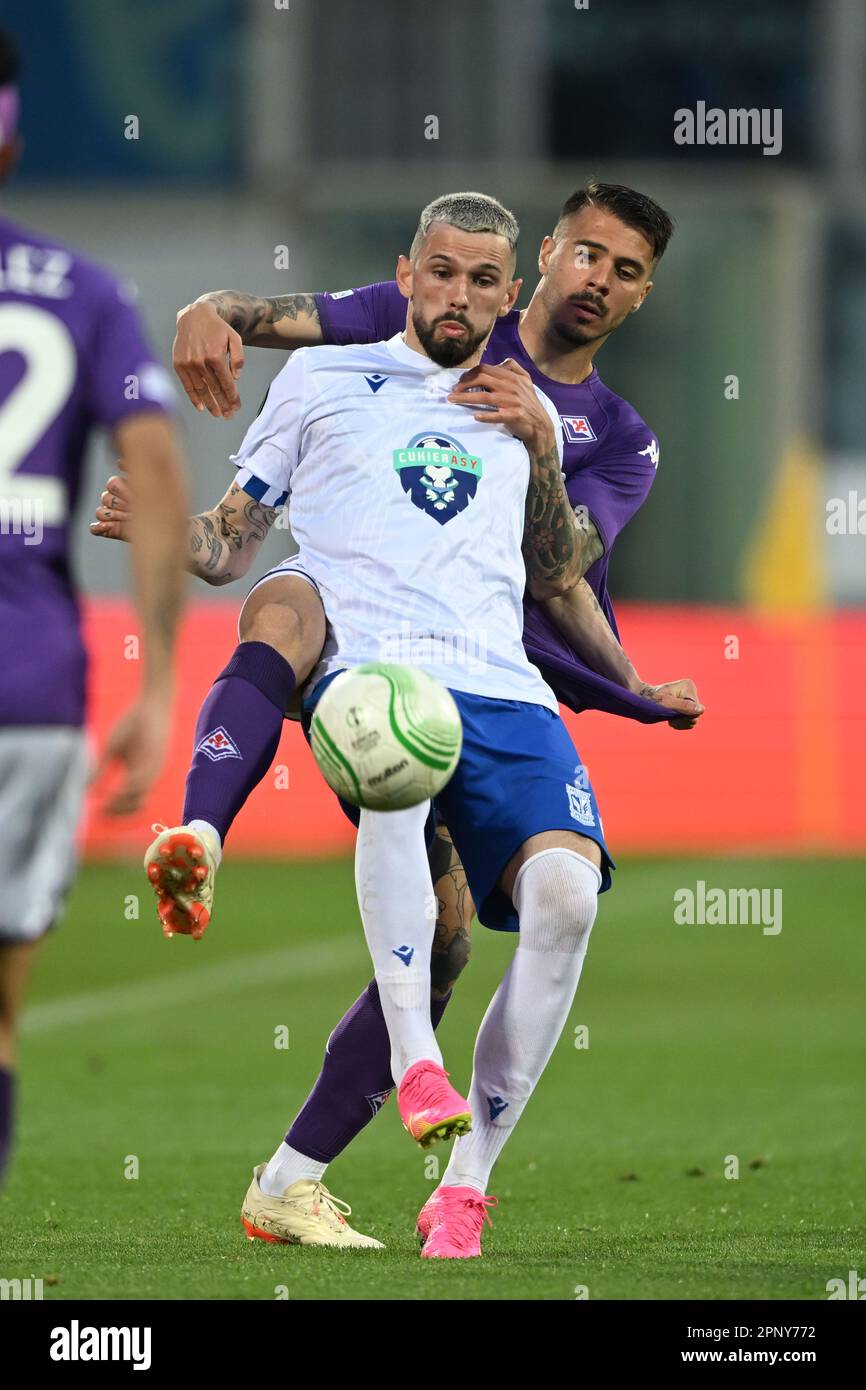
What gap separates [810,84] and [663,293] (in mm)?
2610

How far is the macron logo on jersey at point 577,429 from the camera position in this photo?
6605 millimetres

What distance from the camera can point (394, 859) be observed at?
5.76 meters

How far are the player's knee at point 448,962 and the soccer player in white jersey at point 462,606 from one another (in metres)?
0.36

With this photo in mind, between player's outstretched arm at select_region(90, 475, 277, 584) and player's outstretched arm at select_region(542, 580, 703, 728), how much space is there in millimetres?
794

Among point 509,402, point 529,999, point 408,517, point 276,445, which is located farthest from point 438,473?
point 529,999

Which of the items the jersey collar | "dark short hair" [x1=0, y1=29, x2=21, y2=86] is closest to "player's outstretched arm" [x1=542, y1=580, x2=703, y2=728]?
the jersey collar

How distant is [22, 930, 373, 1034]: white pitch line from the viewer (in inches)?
481

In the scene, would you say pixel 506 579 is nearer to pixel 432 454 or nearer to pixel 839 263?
pixel 432 454

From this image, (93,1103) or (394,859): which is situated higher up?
(394,859)

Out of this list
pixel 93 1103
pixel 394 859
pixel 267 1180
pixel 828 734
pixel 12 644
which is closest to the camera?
pixel 12 644

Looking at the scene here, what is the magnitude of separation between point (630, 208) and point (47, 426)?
8.44ft

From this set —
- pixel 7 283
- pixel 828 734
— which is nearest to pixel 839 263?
pixel 828 734

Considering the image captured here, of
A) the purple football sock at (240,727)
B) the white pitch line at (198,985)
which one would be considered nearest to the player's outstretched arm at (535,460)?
the purple football sock at (240,727)

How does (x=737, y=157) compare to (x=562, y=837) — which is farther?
(x=737, y=157)
